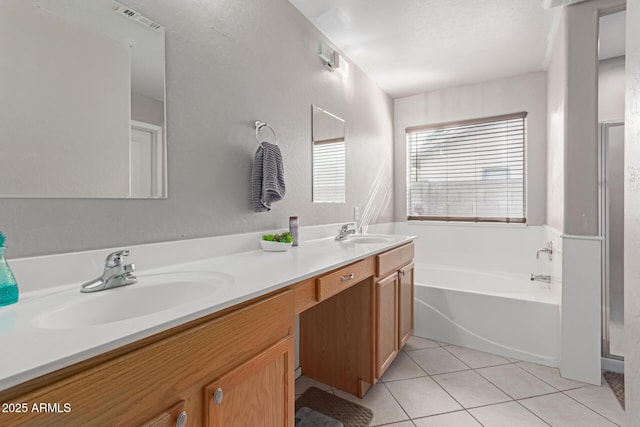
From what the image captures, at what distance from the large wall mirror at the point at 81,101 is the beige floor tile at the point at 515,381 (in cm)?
217

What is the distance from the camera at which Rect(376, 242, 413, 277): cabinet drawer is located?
168 centimetres

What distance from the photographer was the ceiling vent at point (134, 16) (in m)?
1.08

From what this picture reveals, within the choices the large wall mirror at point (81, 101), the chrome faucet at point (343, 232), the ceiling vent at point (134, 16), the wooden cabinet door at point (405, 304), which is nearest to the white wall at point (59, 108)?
the large wall mirror at point (81, 101)

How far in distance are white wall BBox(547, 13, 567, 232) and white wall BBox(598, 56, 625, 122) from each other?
0.28 m

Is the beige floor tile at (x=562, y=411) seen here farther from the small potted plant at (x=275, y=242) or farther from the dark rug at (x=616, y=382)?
the small potted plant at (x=275, y=242)

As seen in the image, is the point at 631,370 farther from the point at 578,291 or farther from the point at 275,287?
the point at 578,291

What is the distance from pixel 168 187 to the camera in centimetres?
123

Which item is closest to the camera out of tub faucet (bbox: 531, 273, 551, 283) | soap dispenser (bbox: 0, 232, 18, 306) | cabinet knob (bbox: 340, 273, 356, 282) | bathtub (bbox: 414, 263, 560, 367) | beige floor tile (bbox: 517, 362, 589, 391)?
soap dispenser (bbox: 0, 232, 18, 306)

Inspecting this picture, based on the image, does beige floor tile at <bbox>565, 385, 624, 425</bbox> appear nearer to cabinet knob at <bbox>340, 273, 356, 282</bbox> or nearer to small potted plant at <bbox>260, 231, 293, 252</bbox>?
cabinet knob at <bbox>340, 273, 356, 282</bbox>

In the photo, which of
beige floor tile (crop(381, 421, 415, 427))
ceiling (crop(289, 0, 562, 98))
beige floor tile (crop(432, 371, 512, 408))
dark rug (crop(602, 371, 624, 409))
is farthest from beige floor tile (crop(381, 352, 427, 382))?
ceiling (crop(289, 0, 562, 98))

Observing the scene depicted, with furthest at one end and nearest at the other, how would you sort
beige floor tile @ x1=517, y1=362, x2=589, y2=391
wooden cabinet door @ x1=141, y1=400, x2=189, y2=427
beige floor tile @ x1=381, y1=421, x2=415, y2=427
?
1. beige floor tile @ x1=517, y1=362, x2=589, y2=391
2. beige floor tile @ x1=381, y1=421, x2=415, y2=427
3. wooden cabinet door @ x1=141, y1=400, x2=189, y2=427

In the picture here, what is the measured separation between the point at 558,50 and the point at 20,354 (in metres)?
3.16

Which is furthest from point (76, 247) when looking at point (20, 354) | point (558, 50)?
point (558, 50)

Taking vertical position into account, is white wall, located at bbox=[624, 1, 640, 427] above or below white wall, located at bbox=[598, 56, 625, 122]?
below
